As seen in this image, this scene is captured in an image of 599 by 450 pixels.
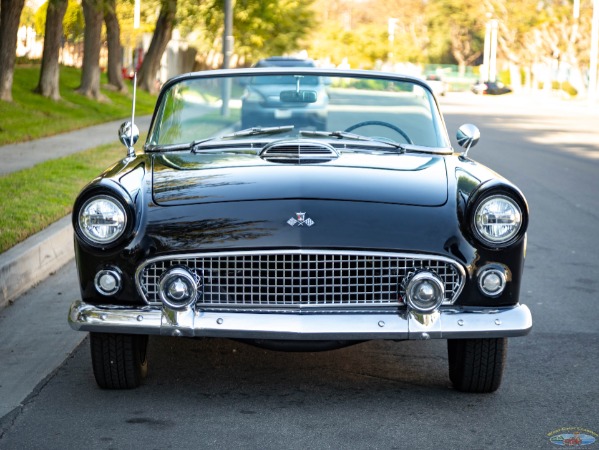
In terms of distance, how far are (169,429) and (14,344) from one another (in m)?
1.76

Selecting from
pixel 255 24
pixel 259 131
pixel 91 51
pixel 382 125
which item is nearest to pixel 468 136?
pixel 382 125

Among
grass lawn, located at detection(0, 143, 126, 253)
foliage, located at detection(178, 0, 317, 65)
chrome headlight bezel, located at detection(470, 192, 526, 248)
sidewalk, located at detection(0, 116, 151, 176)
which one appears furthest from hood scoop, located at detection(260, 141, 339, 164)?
foliage, located at detection(178, 0, 317, 65)

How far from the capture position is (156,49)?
3559 centimetres

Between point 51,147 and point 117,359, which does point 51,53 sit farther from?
point 117,359

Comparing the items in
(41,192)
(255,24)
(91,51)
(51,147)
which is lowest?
(255,24)

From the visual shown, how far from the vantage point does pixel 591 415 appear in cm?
475

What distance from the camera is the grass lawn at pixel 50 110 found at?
18.9 metres

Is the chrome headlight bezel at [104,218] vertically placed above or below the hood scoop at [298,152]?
below

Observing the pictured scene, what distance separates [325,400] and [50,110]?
18.9m

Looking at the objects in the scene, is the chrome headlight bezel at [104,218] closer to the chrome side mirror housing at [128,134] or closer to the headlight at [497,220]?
the chrome side mirror housing at [128,134]

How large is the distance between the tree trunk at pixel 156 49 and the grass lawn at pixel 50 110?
9.04ft

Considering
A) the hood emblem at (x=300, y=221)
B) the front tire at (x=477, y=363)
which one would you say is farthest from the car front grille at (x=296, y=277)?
the front tire at (x=477, y=363)

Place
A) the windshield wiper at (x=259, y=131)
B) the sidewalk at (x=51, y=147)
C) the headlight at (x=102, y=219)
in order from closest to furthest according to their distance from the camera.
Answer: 1. the headlight at (x=102, y=219)
2. the windshield wiper at (x=259, y=131)
3. the sidewalk at (x=51, y=147)

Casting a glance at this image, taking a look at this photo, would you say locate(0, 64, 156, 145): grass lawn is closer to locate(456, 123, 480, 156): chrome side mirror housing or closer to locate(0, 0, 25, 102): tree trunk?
locate(0, 0, 25, 102): tree trunk
